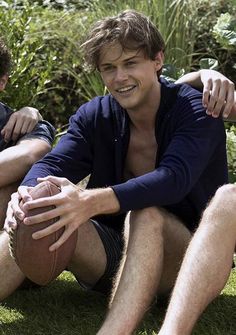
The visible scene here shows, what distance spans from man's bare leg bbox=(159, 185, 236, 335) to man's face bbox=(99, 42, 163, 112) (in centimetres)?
73

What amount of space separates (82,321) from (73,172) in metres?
0.72

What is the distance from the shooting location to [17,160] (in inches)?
173

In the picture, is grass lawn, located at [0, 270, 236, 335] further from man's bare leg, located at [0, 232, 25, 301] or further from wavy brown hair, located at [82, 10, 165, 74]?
wavy brown hair, located at [82, 10, 165, 74]

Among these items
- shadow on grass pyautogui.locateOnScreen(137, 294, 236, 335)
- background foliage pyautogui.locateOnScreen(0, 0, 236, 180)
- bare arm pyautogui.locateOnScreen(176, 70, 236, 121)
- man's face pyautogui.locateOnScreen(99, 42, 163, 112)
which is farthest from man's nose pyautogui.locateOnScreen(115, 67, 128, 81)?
background foliage pyautogui.locateOnScreen(0, 0, 236, 180)

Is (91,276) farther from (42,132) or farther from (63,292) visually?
(42,132)

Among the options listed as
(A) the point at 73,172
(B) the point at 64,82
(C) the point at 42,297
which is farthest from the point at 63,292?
(B) the point at 64,82

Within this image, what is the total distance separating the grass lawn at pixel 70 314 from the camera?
13.3ft

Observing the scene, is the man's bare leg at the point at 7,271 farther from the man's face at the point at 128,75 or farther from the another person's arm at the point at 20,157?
the man's face at the point at 128,75

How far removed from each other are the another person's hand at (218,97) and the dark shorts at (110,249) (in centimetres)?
76

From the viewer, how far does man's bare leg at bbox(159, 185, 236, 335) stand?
11.4 feet

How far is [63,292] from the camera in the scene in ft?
15.3

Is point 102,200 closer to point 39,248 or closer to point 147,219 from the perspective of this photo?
point 147,219

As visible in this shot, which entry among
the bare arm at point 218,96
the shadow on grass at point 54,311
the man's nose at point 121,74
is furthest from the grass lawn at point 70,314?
the man's nose at point 121,74

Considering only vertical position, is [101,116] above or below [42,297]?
above
